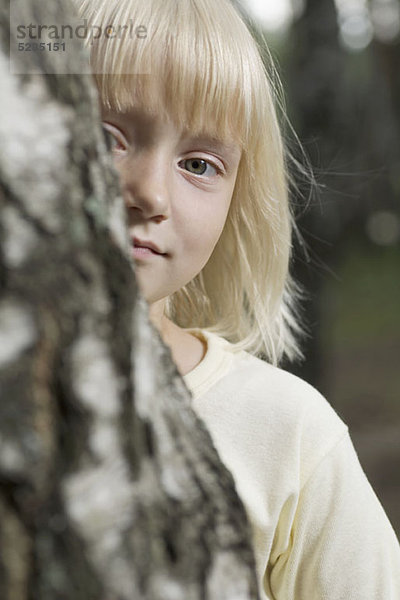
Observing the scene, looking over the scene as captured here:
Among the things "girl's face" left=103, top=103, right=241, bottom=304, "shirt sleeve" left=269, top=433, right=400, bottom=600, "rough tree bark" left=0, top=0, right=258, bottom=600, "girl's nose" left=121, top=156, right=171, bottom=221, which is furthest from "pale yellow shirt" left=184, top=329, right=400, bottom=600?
"rough tree bark" left=0, top=0, right=258, bottom=600

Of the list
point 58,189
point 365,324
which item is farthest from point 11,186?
point 365,324

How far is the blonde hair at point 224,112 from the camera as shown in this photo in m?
1.74

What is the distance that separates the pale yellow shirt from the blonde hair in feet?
1.16

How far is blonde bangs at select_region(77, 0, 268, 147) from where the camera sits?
172 cm

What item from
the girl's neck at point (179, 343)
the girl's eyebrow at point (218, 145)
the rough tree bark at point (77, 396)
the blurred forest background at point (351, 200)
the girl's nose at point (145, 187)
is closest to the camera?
the rough tree bark at point (77, 396)

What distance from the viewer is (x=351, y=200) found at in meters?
10.2

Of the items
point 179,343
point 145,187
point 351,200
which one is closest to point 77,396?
point 145,187

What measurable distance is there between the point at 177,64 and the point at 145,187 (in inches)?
10.3

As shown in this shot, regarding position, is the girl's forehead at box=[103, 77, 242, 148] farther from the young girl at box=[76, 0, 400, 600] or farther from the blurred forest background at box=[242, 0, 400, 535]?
the blurred forest background at box=[242, 0, 400, 535]

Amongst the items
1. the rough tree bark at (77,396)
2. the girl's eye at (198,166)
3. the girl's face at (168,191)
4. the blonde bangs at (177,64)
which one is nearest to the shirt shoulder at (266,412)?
the girl's face at (168,191)

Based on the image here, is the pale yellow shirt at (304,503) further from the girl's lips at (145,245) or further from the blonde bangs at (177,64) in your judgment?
the blonde bangs at (177,64)

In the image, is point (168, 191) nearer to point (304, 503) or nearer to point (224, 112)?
point (224, 112)

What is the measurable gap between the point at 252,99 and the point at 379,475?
5.55 m

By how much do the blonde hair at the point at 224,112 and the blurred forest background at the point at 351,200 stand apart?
1.20 feet
